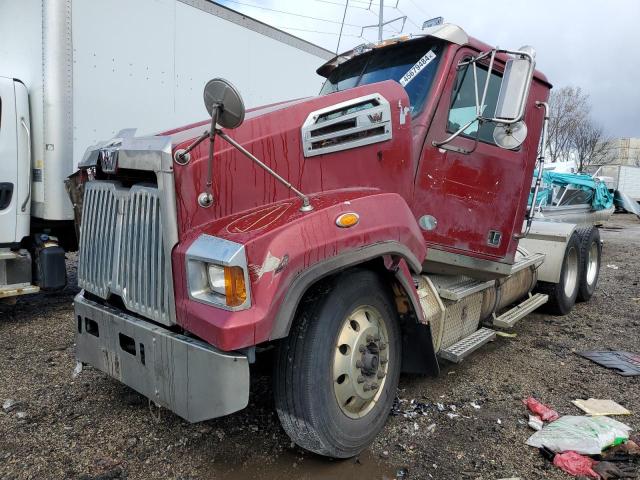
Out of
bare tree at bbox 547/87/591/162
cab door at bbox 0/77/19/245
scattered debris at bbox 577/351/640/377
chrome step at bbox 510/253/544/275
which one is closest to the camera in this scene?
scattered debris at bbox 577/351/640/377

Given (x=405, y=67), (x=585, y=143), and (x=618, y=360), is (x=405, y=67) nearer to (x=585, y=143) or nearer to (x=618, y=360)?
(x=618, y=360)

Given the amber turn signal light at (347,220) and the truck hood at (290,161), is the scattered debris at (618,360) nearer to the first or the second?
the truck hood at (290,161)

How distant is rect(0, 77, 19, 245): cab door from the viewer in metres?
4.85

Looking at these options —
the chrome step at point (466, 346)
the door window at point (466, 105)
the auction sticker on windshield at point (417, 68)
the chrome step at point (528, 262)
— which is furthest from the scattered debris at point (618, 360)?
the auction sticker on windshield at point (417, 68)

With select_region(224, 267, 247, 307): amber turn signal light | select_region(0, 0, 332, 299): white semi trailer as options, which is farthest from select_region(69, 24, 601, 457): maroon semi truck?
select_region(0, 0, 332, 299): white semi trailer

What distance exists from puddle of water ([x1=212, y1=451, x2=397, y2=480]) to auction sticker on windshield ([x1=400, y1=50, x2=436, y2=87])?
2.61 m

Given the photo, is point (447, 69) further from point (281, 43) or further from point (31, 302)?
point (31, 302)

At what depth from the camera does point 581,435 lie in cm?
298

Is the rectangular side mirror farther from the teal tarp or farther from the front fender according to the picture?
the teal tarp

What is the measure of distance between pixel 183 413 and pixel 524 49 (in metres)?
3.08

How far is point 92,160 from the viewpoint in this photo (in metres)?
3.46

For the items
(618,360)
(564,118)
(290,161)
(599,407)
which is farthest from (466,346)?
(564,118)

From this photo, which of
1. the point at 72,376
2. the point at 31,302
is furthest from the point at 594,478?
the point at 31,302

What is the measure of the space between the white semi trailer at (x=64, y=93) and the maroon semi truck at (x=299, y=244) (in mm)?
1729
